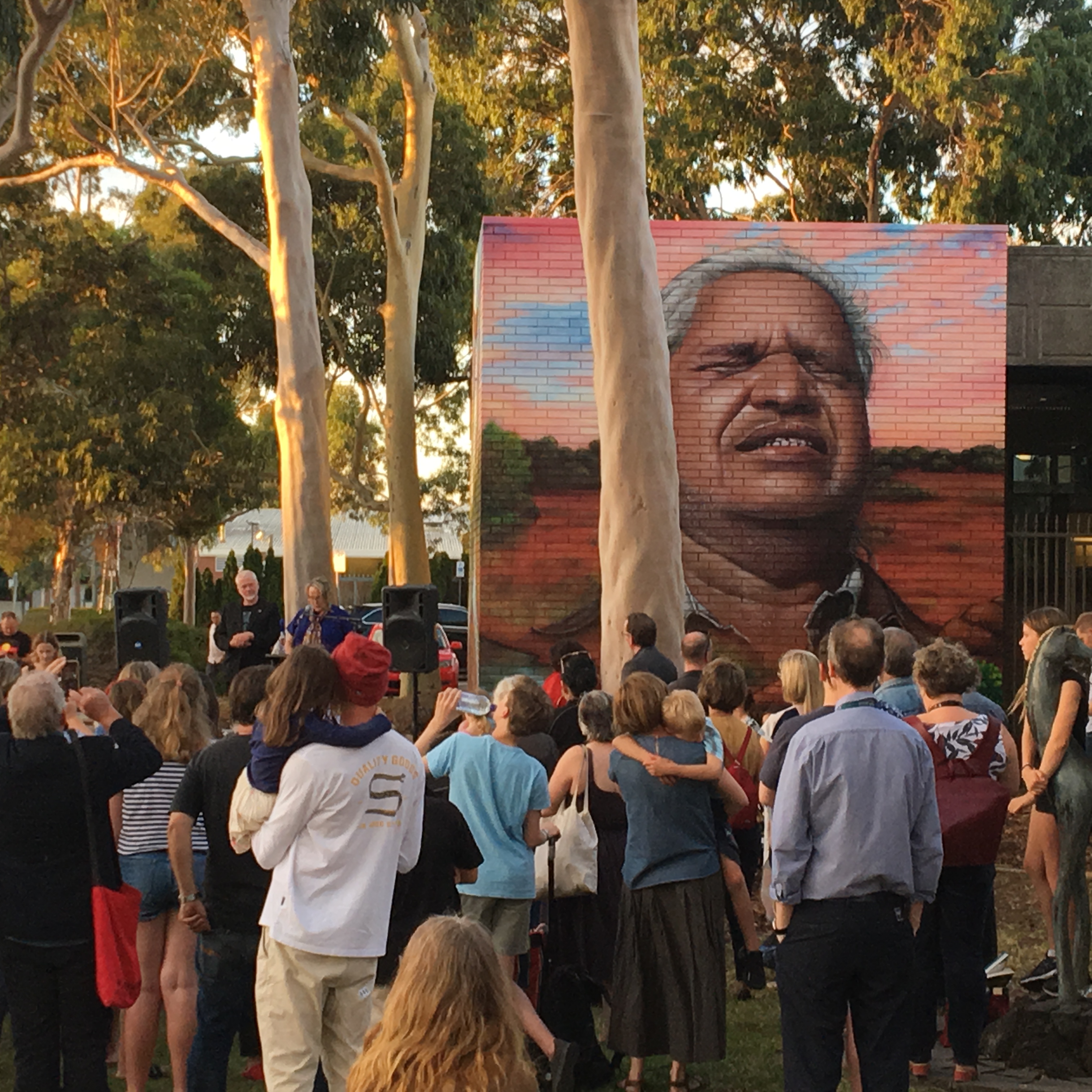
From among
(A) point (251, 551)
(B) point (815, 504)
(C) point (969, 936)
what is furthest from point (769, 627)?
(A) point (251, 551)

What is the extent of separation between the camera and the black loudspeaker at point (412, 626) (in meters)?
11.7

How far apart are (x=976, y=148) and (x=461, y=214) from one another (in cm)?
872

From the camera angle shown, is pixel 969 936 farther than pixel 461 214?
No

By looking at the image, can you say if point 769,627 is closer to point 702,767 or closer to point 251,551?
point 702,767

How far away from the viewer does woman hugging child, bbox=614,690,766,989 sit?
6148 millimetres

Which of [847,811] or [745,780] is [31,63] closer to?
[745,780]

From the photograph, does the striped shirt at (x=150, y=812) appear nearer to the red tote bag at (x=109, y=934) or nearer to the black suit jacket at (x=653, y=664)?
the red tote bag at (x=109, y=934)

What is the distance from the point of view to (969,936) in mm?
6656

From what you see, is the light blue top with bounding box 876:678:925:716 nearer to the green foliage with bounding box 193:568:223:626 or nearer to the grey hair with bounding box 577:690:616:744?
the grey hair with bounding box 577:690:616:744

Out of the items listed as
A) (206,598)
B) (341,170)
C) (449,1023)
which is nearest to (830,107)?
(341,170)

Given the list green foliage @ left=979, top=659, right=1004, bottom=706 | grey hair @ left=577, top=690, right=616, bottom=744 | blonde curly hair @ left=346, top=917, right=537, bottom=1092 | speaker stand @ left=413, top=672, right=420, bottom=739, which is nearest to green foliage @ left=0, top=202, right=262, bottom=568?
green foliage @ left=979, top=659, right=1004, bottom=706

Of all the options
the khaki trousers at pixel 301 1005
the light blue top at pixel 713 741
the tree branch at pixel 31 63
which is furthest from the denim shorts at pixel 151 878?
the tree branch at pixel 31 63

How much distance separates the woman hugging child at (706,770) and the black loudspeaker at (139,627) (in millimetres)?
8204

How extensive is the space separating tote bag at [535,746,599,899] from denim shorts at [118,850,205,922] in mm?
1500
